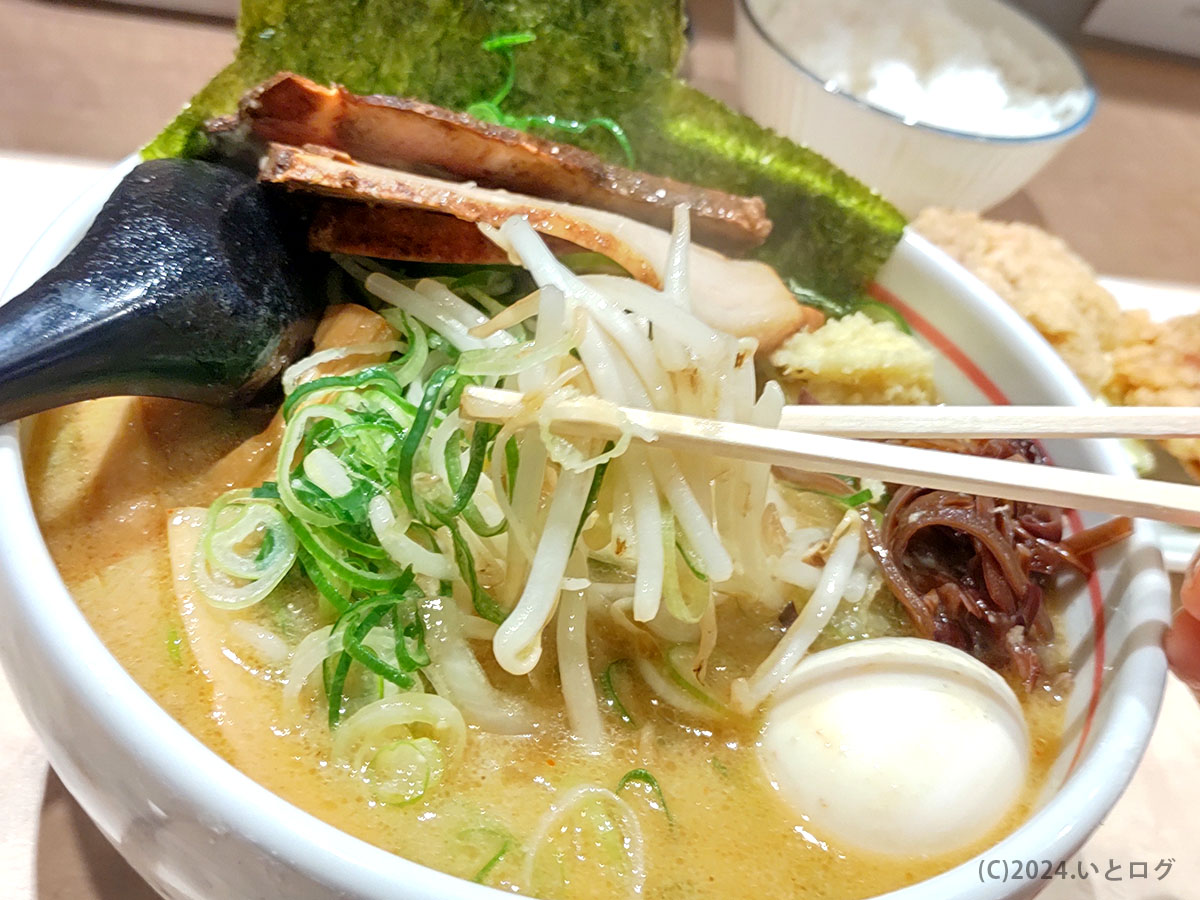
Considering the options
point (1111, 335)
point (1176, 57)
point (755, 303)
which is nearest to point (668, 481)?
point (755, 303)

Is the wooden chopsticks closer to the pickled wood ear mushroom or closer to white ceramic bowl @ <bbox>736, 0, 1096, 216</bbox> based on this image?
the pickled wood ear mushroom

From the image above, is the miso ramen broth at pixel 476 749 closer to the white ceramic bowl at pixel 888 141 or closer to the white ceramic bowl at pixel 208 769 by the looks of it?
the white ceramic bowl at pixel 208 769

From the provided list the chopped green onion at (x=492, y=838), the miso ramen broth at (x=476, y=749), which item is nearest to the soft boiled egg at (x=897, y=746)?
the miso ramen broth at (x=476, y=749)

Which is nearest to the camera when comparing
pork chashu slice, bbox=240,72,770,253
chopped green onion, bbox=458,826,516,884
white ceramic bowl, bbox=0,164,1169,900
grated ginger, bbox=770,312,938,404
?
white ceramic bowl, bbox=0,164,1169,900

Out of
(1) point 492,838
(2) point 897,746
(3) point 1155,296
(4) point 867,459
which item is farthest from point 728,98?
(1) point 492,838

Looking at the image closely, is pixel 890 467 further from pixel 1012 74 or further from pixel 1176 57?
pixel 1176 57

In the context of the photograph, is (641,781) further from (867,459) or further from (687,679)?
(867,459)

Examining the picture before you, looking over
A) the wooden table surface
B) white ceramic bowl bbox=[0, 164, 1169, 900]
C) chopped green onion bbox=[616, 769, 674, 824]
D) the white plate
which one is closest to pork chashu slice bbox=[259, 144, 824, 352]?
white ceramic bowl bbox=[0, 164, 1169, 900]
